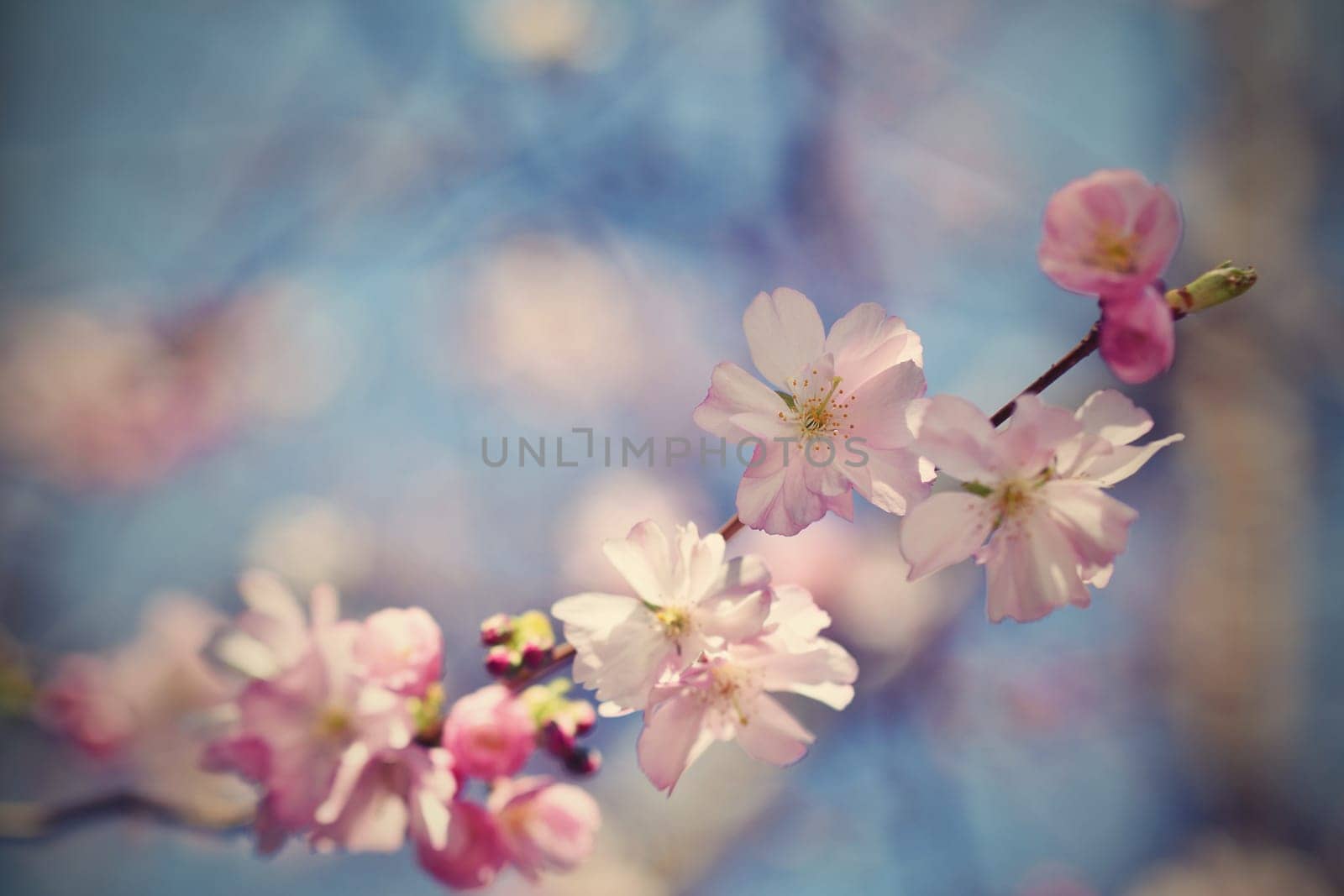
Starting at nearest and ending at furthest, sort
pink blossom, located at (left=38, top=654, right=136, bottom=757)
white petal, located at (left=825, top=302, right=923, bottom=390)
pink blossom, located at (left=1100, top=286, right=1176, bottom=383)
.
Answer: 1. pink blossom, located at (left=1100, top=286, right=1176, bottom=383)
2. white petal, located at (left=825, top=302, right=923, bottom=390)
3. pink blossom, located at (left=38, top=654, right=136, bottom=757)

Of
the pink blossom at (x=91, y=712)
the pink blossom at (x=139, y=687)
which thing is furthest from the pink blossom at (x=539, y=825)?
the pink blossom at (x=91, y=712)

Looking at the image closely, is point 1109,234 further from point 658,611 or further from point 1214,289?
point 658,611

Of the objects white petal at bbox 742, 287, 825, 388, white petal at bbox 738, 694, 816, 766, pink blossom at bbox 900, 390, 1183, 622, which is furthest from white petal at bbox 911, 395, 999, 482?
white petal at bbox 738, 694, 816, 766

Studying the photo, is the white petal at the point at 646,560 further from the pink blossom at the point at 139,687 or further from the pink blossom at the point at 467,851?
the pink blossom at the point at 139,687

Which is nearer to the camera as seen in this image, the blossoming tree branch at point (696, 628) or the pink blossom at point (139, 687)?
the blossoming tree branch at point (696, 628)

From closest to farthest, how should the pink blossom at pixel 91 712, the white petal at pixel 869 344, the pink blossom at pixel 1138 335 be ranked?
1. the pink blossom at pixel 1138 335
2. the white petal at pixel 869 344
3. the pink blossom at pixel 91 712

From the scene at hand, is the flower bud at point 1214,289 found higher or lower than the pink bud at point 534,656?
higher

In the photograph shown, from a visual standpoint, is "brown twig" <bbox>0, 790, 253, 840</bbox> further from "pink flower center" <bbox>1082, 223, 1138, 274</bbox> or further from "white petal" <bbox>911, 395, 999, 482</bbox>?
"pink flower center" <bbox>1082, 223, 1138, 274</bbox>

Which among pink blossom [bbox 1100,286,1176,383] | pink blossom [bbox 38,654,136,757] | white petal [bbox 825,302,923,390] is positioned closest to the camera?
pink blossom [bbox 1100,286,1176,383]
